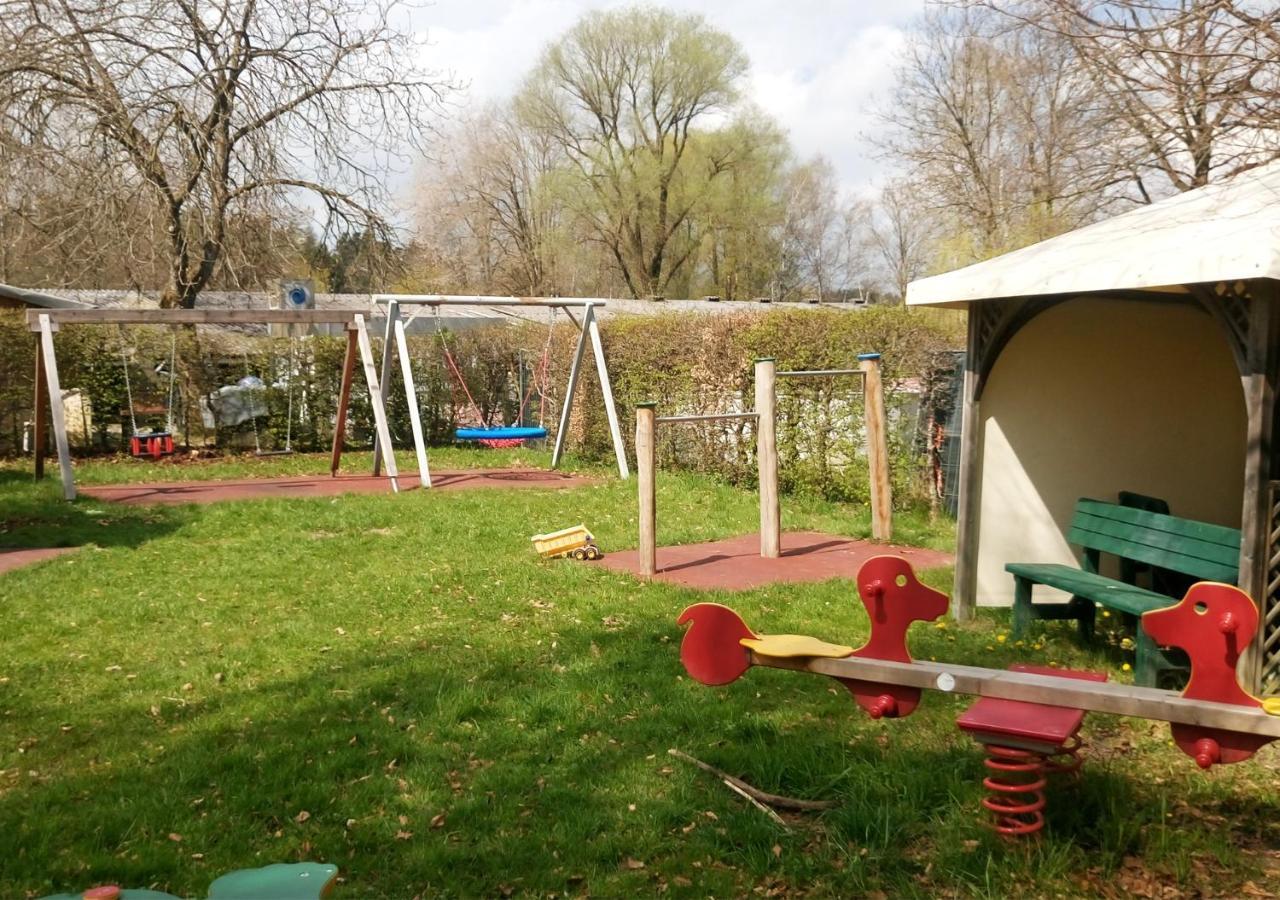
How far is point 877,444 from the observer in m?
9.27

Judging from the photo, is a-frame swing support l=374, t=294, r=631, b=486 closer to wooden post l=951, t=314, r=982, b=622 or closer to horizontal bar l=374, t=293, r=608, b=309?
horizontal bar l=374, t=293, r=608, b=309

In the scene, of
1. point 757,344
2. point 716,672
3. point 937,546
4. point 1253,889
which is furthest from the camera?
point 757,344

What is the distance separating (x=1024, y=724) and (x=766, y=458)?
17.8 ft

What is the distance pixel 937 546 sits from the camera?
936cm

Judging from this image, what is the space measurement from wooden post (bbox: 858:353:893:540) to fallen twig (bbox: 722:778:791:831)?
18.1ft

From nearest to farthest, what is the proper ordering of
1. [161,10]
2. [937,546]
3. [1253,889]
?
[1253,889] < [937,546] < [161,10]

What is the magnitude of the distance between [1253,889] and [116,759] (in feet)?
14.3

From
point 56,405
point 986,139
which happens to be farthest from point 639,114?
point 56,405

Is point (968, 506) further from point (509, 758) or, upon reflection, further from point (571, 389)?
point (571, 389)

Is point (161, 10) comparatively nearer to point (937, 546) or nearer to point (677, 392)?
point (677, 392)

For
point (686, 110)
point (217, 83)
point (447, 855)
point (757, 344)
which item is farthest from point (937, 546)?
point (686, 110)

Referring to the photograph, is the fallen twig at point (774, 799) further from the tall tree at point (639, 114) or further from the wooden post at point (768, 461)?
the tall tree at point (639, 114)

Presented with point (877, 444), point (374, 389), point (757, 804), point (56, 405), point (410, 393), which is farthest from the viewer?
point (374, 389)

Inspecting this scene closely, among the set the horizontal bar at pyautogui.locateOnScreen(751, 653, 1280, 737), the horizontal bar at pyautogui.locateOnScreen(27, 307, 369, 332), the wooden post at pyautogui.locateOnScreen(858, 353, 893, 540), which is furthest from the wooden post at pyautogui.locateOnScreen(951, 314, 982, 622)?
the horizontal bar at pyautogui.locateOnScreen(27, 307, 369, 332)
